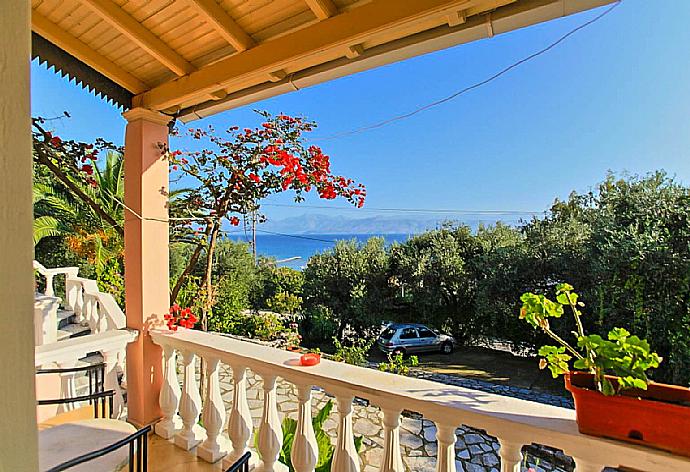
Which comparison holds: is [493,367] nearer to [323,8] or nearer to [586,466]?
[586,466]

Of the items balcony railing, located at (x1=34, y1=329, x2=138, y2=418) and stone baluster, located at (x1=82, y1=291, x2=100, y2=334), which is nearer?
balcony railing, located at (x1=34, y1=329, x2=138, y2=418)

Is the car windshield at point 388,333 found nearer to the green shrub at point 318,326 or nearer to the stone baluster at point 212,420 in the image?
the green shrub at point 318,326

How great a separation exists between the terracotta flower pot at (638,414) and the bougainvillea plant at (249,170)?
5.94 feet

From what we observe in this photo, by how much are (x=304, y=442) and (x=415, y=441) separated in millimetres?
2924

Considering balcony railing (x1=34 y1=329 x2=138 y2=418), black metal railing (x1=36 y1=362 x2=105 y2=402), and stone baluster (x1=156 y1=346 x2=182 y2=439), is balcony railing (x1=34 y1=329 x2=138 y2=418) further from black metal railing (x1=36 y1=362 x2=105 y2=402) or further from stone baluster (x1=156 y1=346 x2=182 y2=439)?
stone baluster (x1=156 y1=346 x2=182 y2=439)

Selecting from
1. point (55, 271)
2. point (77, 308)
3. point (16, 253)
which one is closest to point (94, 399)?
point (16, 253)

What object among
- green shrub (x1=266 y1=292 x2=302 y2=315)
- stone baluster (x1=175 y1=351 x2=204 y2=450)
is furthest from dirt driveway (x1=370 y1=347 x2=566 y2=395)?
stone baluster (x1=175 y1=351 x2=204 y2=450)

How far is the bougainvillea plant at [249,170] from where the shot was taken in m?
2.54

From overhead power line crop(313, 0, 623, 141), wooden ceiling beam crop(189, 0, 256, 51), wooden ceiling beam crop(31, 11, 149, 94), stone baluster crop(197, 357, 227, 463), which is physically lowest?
stone baluster crop(197, 357, 227, 463)

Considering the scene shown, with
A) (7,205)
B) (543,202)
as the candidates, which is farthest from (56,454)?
(543,202)

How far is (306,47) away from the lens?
166cm

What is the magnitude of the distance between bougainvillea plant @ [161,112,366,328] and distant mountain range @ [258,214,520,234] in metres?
5.25

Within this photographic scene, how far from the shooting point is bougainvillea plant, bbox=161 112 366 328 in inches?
100

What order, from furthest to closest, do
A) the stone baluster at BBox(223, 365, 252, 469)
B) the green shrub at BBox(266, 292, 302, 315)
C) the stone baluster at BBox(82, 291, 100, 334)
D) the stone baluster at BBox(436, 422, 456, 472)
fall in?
1. the green shrub at BBox(266, 292, 302, 315)
2. the stone baluster at BBox(82, 291, 100, 334)
3. the stone baluster at BBox(223, 365, 252, 469)
4. the stone baluster at BBox(436, 422, 456, 472)
